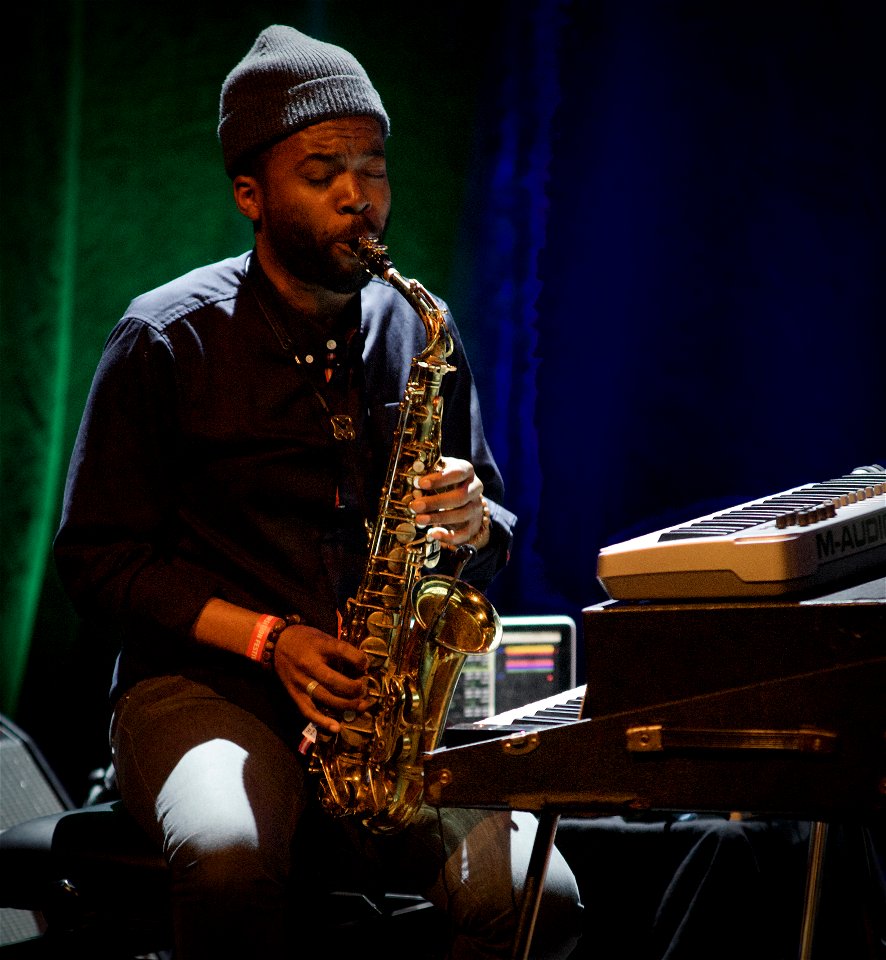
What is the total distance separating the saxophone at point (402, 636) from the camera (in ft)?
6.73

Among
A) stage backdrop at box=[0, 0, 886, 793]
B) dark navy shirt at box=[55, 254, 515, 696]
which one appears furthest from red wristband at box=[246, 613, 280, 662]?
stage backdrop at box=[0, 0, 886, 793]

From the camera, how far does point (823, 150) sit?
3275mm

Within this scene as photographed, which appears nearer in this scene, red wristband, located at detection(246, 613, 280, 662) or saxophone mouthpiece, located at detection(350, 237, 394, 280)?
red wristband, located at detection(246, 613, 280, 662)

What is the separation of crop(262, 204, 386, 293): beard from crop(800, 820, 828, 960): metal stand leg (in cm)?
127

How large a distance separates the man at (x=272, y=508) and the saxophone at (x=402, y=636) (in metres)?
0.05

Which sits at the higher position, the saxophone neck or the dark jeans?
the saxophone neck

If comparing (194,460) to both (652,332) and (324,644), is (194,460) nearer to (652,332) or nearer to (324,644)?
(324,644)

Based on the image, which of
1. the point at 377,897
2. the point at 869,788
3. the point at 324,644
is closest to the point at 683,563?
the point at 869,788

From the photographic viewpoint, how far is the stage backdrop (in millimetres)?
3293

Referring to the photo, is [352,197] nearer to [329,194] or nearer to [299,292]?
[329,194]

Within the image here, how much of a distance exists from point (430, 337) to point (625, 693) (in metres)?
1.12

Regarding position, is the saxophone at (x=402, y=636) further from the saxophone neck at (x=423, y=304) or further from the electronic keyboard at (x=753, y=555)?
the electronic keyboard at (x=753, y=555)

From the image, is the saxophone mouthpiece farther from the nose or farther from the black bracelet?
the black bracelet

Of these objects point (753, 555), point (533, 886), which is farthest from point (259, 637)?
point (753, 555)
